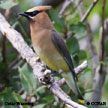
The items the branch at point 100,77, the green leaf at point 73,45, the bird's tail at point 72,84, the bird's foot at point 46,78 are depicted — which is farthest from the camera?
the branch at point 100,77

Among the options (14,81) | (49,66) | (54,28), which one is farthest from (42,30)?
(14,81)

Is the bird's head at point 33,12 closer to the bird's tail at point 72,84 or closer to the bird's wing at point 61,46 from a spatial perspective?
the bird's wing at point 61,46

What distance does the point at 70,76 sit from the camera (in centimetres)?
322

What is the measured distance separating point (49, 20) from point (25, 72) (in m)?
0.66

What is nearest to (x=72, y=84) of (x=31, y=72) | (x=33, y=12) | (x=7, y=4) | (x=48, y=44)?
(x=31, y=72)

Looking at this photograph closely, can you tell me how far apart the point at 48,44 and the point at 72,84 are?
1.61 feet

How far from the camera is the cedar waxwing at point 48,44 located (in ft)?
10.5

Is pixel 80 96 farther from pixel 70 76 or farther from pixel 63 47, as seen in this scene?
pixel 63 47

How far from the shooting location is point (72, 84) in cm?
298

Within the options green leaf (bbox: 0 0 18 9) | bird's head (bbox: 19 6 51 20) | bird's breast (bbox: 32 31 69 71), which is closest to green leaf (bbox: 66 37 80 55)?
bird's breast (bbox: 32 31 69 71)

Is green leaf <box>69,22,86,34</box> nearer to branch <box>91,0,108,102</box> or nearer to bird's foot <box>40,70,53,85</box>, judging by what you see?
branch <box>91,0,108,102</box>

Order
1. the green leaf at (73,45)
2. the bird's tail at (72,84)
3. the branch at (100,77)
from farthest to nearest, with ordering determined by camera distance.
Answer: the branch at (100,77), the green leaf at (73,45), the bird's tail at (72,84)

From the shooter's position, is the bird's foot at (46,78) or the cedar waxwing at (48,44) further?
the cedar waxwing at (48,44)

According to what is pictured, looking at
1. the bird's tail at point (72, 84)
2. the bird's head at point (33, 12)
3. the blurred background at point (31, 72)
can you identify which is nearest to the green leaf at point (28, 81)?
the blurred background at point (31, 72)
